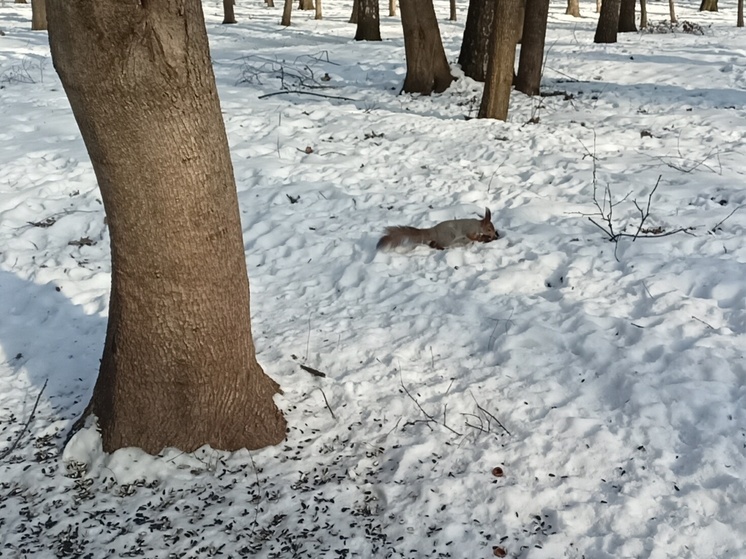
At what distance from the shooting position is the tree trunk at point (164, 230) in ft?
8.44

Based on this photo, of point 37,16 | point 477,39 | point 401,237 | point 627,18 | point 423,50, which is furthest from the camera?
point 37,16

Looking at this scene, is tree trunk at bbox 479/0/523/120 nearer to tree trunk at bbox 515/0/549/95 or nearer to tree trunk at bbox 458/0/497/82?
tree trunk at bbox 515/0/549/95

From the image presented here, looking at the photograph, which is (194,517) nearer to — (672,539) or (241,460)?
(241,460)

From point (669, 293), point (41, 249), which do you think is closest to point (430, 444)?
point (669, 293)

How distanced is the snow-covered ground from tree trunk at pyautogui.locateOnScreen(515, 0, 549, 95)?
1.32 m

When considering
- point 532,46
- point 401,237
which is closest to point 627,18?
point 532,46

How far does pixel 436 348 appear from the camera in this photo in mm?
4102

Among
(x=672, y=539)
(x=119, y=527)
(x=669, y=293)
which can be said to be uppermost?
(x=669, y=293)

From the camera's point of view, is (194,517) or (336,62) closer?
(194,517)

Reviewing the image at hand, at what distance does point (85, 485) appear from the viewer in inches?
121

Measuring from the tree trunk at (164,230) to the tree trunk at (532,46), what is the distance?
7526 mm

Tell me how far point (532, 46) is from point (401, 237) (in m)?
5.58

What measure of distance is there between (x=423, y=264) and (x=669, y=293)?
1.87 metres

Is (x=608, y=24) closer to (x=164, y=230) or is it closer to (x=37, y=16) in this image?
(x=164, y=230)
